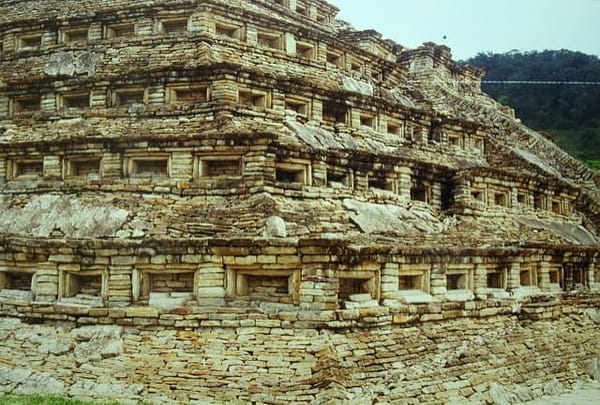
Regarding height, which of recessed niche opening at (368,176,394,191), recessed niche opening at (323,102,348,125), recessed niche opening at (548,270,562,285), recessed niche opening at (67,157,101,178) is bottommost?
recessed niche opening at (548,270,562,285)

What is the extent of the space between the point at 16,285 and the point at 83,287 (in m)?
1.56

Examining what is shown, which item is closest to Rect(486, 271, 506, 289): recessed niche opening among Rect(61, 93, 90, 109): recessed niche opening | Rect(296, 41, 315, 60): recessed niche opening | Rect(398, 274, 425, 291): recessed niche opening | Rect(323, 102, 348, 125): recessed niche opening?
Rect(398, 274, 425, 291): recessed niche opening

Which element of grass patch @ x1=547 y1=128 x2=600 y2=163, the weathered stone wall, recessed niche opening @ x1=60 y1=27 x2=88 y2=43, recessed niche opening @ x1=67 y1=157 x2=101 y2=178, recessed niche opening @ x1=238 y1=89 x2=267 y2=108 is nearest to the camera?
the weathered stone wall

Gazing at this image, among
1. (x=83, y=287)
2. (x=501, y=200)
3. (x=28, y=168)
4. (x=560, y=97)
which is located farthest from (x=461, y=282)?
(x=560, y=97)

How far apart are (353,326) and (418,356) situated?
172 centimetres

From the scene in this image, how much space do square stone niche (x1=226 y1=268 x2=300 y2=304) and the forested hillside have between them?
143 feet

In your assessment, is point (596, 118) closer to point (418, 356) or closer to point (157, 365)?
point (418, 356)

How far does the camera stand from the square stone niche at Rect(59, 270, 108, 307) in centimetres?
1068

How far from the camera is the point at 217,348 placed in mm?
9719

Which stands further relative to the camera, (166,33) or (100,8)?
(100,8)

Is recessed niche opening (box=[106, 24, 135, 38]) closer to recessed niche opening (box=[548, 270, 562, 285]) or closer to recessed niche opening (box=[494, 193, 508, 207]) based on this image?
recessed niche opening (box=[494, 193, 508, 207])

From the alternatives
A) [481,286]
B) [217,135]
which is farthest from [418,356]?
[217,135]

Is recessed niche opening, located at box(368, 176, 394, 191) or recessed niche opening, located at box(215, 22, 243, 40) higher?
recessed niche opening, located at box(215, 22, 243, 40)

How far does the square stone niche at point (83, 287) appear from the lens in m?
10.7
